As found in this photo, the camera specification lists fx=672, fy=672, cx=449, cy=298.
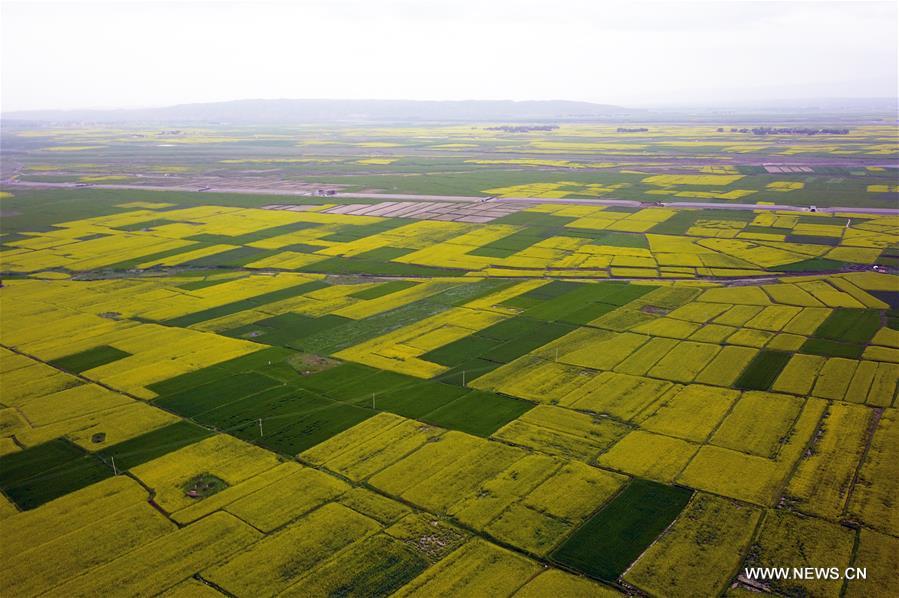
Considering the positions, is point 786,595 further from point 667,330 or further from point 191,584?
point 667,330

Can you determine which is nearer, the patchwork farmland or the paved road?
the patchwork farmland

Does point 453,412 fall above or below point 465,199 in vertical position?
below

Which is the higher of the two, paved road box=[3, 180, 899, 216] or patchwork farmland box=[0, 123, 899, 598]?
paved road box=[3, 180, 899, 216]

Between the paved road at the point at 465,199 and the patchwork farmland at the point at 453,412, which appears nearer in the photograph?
the patchwork farmland at the point at 453,412

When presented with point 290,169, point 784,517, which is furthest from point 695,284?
point 290,169

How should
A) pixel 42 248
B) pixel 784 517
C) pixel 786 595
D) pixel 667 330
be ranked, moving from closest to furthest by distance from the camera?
pixel 786 595 → pixel 784 517 → pixel 667 330 → pixel 42 248

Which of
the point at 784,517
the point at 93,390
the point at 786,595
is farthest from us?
the point at 93,390

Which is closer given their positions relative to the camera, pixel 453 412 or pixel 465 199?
pixel 453 412

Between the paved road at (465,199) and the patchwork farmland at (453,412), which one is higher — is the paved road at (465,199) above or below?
above
